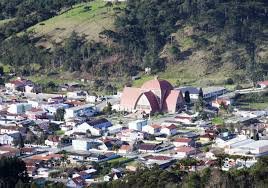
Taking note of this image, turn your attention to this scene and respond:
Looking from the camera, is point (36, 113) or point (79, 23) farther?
point (79, 23)

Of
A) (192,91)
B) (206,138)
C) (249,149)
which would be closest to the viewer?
(249,149)

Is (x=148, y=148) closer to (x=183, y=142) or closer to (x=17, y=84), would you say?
(x=183, y=142)

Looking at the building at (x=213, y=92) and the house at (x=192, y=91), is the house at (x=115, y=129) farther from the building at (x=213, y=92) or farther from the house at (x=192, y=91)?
the building at (x=213, y=92)

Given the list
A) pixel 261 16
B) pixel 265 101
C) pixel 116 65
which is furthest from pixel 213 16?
pixel 265 101

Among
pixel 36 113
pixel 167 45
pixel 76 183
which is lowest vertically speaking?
pixel 76 183

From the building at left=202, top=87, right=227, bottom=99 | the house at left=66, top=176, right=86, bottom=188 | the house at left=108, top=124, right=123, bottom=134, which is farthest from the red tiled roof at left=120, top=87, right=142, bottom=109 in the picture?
the house at left=66, top=176, right=86, bottom=188

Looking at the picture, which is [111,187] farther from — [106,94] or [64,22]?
[64,22]

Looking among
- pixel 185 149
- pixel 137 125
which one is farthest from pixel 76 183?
pixel 137 125

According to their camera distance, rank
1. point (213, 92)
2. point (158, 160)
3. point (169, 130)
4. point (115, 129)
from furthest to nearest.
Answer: point (213, 92) < point (115, 129) < point (169, 130) < point (158, 160)
